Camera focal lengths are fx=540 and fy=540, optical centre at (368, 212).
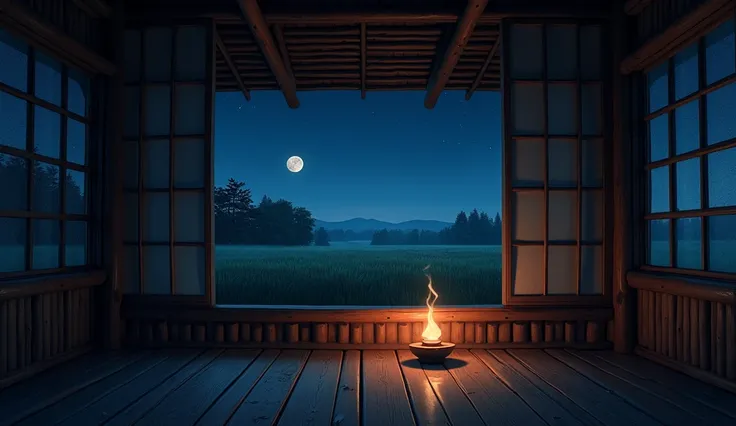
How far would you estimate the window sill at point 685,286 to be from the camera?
2887mm

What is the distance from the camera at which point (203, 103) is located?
417 cm

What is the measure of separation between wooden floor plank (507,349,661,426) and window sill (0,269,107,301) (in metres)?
3.06

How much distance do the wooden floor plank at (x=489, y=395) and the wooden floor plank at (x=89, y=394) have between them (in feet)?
6.18

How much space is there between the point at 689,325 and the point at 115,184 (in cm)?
405

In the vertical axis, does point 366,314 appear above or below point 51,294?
below

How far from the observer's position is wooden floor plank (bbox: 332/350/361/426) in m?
2.38

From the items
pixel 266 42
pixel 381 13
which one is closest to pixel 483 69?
pixel 381 13

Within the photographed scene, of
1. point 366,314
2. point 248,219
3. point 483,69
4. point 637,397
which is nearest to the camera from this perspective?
point 637,397

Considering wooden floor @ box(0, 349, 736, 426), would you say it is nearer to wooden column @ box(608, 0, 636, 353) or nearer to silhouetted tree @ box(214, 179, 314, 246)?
wooden column @ box(608, 0, 636, 353)

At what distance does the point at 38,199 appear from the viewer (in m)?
3.51

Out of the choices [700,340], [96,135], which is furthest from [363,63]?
[700,340]

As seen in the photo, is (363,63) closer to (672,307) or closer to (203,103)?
(203,103)

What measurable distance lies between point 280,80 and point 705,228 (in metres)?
3.45

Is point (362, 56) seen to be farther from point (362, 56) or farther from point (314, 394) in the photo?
point (314, 394)
